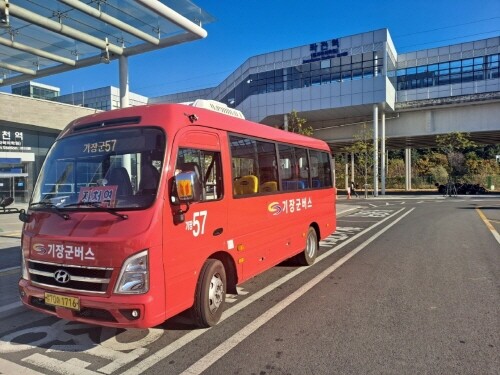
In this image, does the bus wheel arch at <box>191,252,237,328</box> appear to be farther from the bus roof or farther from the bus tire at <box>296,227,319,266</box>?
the bus tire at <box>296,227,319,266</box>

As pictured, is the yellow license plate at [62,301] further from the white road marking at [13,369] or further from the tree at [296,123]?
the tree at [296,123]

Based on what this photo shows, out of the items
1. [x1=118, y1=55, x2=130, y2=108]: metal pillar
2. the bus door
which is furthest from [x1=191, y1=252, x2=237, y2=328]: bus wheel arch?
[x1=118, y1=55, x2=130, y2=108]: metal pillar

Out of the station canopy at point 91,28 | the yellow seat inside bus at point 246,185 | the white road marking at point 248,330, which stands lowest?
the white road marking at point 248,330

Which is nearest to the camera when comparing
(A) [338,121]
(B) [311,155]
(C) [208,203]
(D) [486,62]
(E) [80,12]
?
(C) [208,203]

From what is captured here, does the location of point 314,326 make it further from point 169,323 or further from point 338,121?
point 338,121

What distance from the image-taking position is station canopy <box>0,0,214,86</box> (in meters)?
Result: 14.2

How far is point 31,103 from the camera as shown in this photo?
2661 cm

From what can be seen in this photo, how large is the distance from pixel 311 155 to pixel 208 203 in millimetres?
4197

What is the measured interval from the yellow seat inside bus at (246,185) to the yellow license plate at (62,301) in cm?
226

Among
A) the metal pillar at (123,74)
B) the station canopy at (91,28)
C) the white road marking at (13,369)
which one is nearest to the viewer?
the white road marking at (13,369)

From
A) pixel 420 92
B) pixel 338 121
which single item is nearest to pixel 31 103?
pixel 338 121

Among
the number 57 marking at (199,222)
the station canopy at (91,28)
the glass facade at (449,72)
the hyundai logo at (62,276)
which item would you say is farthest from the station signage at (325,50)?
the hyundai logo at (62,276)

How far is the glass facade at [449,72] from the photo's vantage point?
41.6m

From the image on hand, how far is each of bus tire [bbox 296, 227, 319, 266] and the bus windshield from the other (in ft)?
14.4
